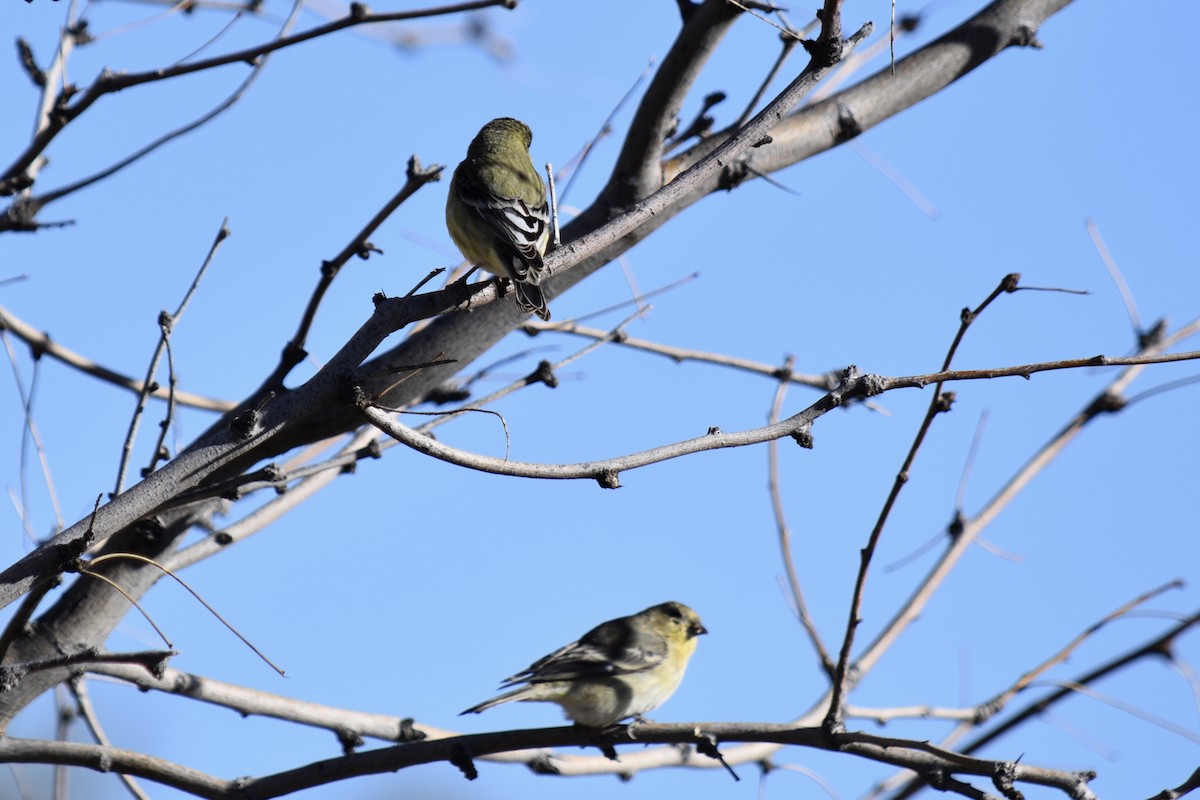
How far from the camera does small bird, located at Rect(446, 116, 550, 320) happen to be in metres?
4.19

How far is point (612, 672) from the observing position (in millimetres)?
6312

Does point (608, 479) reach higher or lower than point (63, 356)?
lower

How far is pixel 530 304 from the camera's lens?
4.15 metres

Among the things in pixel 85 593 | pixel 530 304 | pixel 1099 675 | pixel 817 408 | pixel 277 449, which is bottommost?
pixel 1099 675

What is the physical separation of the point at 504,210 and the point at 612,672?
2.73m

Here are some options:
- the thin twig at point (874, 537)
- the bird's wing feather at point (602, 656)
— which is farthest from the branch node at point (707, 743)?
the bird's wing feather at point (602, 656)

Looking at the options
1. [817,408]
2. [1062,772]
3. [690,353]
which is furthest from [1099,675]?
[690,353]

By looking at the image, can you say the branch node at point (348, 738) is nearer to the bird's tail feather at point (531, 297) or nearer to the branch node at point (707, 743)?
the branch node at point (707, 743)

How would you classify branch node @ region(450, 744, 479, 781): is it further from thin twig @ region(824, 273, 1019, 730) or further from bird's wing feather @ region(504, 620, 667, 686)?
bird's wing feather @ region(504, 620, 667, 686)

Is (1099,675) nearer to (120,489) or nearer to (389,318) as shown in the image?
(389,318)

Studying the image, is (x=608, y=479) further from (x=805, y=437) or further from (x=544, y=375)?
(x=544, y=375)

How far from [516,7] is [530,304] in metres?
1.18

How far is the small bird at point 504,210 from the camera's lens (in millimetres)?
4191

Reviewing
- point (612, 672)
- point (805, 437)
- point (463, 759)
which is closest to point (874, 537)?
point (805, 437)
